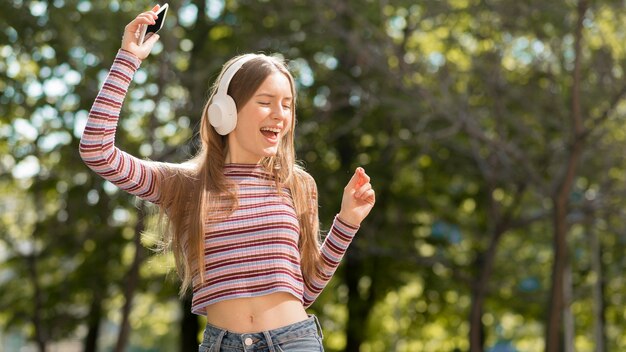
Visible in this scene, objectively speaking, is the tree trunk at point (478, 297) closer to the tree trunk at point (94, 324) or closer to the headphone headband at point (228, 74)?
the tree trunk at point (94, 324)

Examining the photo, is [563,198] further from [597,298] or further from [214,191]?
[214,191]

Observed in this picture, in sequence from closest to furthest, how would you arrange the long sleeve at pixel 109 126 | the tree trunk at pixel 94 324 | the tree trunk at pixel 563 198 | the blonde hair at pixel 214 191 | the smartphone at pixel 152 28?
the long sleeve at pixel 109 126 → the smartphone at pixel 152 28 → the blonde hair at pixel 214 191 → the tree trunk at pixel 563 198 → the tree trunk at pixel 94 324

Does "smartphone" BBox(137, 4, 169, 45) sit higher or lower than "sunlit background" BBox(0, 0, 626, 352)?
lower

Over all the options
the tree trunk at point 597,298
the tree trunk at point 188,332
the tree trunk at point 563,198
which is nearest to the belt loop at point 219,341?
the tree trunk at point 563,198

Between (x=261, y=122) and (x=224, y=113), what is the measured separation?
13 centimetres

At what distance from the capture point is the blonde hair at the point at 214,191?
3619mm

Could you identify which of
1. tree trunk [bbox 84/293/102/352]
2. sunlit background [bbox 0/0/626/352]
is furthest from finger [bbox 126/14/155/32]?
tree trunk [bbox 84/293/102/352]

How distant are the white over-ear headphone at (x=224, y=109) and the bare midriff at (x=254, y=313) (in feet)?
1.96

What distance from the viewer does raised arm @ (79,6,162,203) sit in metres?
3.40

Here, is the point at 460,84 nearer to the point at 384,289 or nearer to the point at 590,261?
the point at 384,289

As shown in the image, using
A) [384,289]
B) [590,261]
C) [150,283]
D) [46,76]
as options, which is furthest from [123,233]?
[590,261]

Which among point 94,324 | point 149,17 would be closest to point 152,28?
point 149,17

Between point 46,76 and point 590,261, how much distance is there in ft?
31.8

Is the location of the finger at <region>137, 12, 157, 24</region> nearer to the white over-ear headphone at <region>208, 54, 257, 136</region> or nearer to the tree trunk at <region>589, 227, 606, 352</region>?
the white over-ear headphone at <region>208, 54, 257, 136</region>
